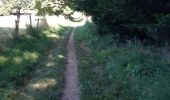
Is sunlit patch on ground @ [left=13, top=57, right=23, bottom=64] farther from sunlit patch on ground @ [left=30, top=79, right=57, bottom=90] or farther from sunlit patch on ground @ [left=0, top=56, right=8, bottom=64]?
sunlit patch on ground @ [left=30, top=79, right=57, bottom=90]

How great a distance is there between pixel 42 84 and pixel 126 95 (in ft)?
12.5

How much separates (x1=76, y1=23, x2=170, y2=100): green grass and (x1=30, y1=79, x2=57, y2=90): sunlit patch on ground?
1.10 metres

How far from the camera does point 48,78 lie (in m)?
14.9

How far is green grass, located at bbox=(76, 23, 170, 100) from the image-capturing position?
10859mm

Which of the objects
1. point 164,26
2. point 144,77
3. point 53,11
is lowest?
point 53,11

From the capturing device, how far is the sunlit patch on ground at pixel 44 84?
1344 centimetres

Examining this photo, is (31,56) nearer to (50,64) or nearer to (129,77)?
(50,64)

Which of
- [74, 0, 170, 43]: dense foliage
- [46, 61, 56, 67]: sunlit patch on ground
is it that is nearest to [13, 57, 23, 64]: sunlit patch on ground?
[46, 61, 56, 67]: sunlit patch on ground

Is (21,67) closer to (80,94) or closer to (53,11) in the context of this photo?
(80,94)

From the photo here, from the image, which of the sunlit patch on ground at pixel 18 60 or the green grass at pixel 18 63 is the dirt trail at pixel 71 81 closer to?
the green grass at pixel 18 63

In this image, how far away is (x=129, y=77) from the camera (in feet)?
43.5

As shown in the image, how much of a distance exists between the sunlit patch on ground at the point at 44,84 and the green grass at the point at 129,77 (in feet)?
3.61

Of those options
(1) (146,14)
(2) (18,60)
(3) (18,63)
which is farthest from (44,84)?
(1) (146,14)

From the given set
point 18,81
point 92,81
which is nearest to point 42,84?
point 18,81
